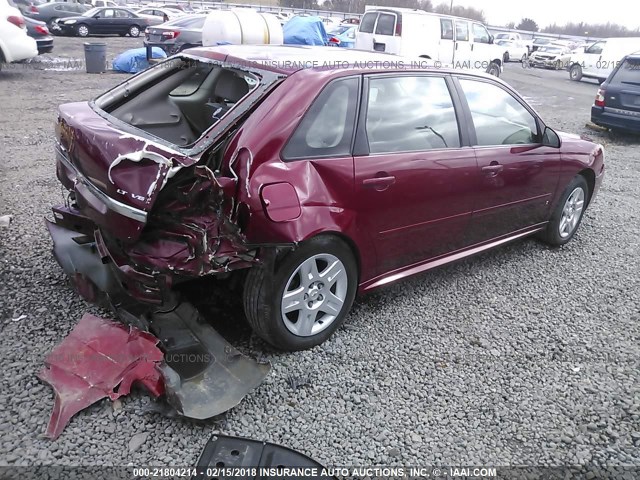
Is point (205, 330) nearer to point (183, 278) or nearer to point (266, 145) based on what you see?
point (183, 278)

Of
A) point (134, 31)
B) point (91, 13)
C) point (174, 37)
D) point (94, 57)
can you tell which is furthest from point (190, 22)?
point (91, 13)

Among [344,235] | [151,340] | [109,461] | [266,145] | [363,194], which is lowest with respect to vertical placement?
[109,461]

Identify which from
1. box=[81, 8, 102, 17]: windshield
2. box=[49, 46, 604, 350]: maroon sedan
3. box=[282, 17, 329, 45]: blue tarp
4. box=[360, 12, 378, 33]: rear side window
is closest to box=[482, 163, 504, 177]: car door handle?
box=[49, 46, 604, 350]: maroon sedan

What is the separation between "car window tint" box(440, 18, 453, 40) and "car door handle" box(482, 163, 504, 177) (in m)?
13.1

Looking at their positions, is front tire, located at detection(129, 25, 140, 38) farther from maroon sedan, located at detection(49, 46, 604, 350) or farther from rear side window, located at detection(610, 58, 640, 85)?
maroon sedan, located at detection(49, 46, 604, 350)

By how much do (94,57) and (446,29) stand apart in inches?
391

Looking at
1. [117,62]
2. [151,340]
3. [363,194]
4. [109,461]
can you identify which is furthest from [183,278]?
[117,62]

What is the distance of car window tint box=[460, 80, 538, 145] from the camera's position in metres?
3.88

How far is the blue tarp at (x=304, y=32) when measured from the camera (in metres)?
13.9

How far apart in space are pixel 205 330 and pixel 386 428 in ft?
3.73

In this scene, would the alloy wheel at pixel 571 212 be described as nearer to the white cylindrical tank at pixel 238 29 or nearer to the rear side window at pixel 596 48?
the white cylindrical tank at pixel 238 29

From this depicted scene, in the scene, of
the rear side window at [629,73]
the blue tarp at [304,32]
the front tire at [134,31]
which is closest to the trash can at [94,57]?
the blue tarp at [304,32]

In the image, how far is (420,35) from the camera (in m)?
14.8

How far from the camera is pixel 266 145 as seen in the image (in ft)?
9.09
